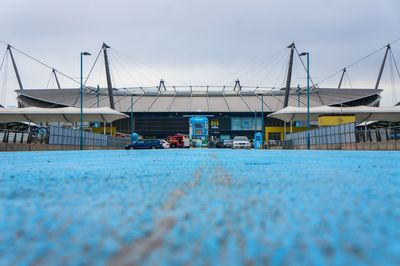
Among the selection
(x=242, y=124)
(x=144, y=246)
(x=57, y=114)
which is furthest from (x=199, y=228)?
(x=242, y=124)

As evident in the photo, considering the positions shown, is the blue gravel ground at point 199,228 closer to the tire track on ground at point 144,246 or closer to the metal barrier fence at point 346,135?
the tire track on ground at point 144,246

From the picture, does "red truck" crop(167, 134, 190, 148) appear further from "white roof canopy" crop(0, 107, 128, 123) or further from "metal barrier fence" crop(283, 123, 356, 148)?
"metal barrier fence" crop(283, 123, 356, 148)

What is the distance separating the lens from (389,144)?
2216cm

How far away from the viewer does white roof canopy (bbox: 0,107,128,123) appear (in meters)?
45.5

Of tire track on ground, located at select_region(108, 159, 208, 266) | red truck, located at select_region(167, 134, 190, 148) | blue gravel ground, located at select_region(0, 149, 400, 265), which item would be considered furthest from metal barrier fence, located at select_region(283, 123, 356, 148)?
tire track on ground, located at select_region(108, 159, 208, 266)

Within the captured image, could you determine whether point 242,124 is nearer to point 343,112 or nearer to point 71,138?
point 343,112

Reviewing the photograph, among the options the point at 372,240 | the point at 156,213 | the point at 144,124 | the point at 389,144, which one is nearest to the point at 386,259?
the point at 372,240

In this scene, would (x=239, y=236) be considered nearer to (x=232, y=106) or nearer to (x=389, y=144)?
(x=389, y=144)

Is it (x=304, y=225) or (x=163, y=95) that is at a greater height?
(x=163, y=95)

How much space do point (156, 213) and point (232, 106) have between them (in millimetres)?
82966

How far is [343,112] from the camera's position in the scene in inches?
1843

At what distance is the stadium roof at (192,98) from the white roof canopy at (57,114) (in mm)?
34080

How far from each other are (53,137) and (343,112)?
32083mm

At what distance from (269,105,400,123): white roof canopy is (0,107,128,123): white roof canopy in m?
18.9
